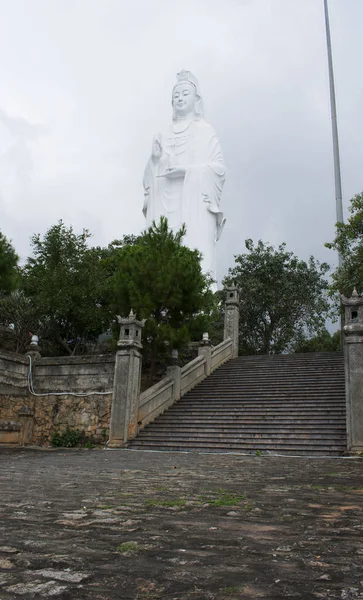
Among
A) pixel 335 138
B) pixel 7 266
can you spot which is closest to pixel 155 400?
pixel 7 266

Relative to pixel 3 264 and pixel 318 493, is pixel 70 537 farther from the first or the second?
pixel 3 264

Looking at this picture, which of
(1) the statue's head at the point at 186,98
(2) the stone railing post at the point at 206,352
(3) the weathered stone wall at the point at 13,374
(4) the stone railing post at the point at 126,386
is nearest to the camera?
(4) the stone railing post at the point at 126,386

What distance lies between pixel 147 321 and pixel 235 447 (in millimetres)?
4464

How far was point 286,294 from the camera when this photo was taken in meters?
25.7

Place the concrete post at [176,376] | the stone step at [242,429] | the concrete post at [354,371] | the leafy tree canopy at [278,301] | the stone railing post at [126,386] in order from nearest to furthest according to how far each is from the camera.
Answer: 1. the concrete post at [354,371]
2. the stone step at [242,429]
3. the stone railing post at [126,386]
4. the concrete post at [176,376]
5. the leafy tree canopy at [278,301]

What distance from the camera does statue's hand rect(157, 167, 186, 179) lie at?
Answer: 30158mm

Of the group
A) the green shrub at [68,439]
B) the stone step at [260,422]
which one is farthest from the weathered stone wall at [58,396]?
the stone step at [260,422]

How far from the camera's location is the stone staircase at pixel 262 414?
1175 centimetres

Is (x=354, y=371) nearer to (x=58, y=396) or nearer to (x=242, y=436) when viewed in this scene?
(x=242, y=436)

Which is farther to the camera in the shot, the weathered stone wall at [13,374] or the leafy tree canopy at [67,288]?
the leafy tree canopy at [67,288]

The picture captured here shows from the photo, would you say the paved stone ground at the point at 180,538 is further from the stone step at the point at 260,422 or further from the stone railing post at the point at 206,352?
the stone railing post at the point at 206,352

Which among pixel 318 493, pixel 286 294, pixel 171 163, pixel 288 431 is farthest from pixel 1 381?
pixel 171 163

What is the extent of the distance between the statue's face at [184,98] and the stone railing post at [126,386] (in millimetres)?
21814

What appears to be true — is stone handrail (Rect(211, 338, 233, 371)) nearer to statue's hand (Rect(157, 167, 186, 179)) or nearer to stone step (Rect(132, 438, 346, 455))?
stone step (Rect(132, 438, 346, 455))
